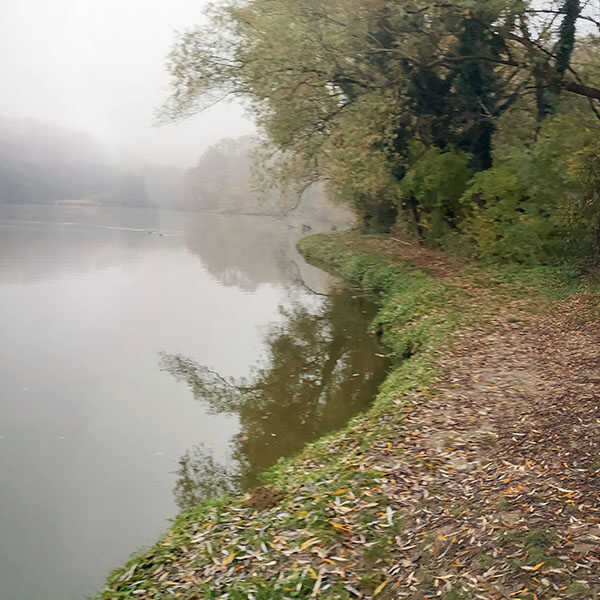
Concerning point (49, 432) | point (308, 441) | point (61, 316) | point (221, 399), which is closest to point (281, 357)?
point (221, 399)

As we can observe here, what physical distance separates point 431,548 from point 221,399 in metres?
6.17

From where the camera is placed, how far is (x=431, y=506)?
5.33 m

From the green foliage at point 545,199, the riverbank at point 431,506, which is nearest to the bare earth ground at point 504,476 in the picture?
the riverbank at point 431,506

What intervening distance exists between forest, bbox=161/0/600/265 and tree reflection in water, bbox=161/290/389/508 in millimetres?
6213

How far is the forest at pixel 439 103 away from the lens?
16.5 m

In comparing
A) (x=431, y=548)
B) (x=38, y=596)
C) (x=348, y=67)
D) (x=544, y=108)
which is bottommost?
(x=38, y=596)

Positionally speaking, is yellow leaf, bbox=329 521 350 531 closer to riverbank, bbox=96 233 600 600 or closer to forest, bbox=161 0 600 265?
riverbank, bbox=96 233 600 600

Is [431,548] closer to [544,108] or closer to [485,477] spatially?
[485,477]

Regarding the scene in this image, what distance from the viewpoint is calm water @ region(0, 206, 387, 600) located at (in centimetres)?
639

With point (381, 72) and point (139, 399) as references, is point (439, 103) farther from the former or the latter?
point (139, 399)

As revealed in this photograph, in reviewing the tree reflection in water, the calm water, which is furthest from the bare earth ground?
the calm water

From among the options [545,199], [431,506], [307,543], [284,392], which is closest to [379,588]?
[307,543]

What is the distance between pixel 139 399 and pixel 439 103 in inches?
621

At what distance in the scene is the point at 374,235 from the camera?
31125 millimetres
